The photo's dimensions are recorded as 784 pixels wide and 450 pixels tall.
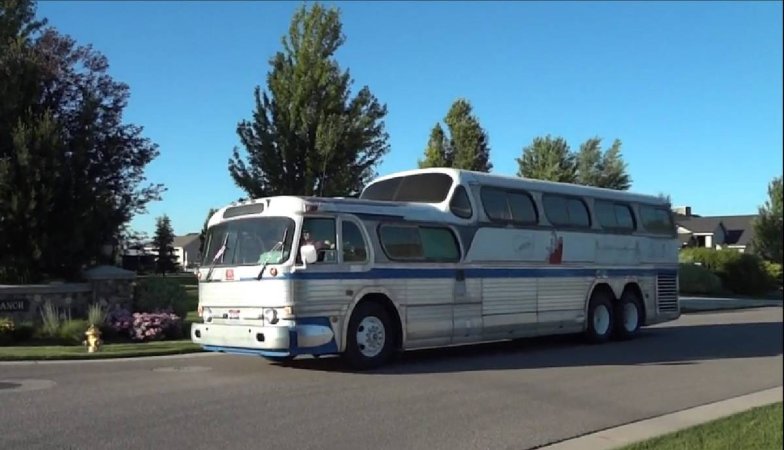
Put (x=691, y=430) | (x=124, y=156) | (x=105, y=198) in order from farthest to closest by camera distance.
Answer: (x=124, y=156) < (x=105, y=198) < (x=691, y=430)

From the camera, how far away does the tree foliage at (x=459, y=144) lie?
1321 inches

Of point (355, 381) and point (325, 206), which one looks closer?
point (355, 381)

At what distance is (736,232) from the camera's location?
2785 inches

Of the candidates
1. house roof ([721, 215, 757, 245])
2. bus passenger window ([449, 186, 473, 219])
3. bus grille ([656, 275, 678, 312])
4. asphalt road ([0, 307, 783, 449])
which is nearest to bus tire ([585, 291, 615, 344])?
asphalt road ([0, 307, 783, 449])

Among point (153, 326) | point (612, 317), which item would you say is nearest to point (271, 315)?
point (153, 326)

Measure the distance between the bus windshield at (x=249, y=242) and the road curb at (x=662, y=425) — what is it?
533 cm

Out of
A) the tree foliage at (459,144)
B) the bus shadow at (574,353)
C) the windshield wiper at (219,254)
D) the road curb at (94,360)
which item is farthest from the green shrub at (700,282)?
the windshield wiper at (219,254)

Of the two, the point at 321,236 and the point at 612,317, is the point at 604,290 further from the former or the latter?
the point at 321,236

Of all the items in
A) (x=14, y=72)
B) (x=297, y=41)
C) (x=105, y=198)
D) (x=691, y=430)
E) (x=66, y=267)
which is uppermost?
(x=297, y=41)

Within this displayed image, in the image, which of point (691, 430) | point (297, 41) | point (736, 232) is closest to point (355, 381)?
point (691, 430)

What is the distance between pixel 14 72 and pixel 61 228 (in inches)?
156

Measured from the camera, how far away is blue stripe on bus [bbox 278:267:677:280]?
11.8 meters

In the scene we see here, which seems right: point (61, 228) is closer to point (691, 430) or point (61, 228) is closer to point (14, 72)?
point (14, 72)

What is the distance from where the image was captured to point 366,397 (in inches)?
390
